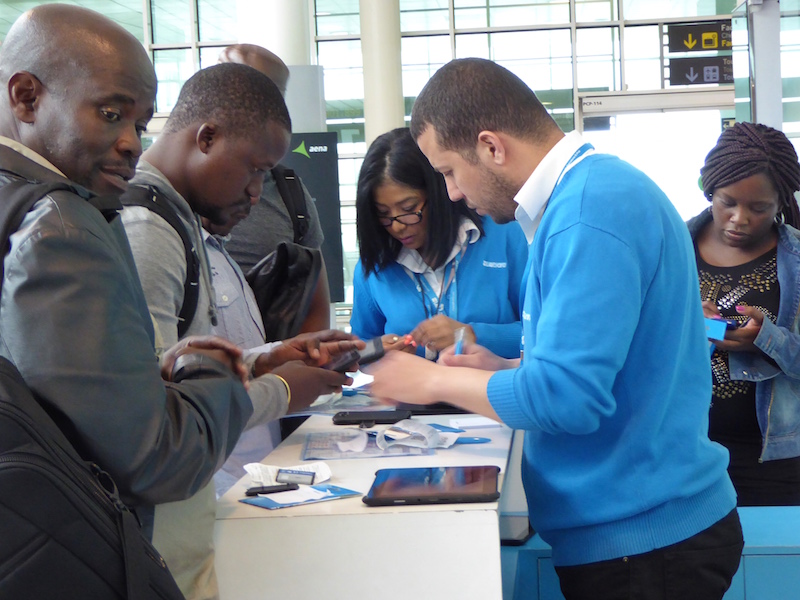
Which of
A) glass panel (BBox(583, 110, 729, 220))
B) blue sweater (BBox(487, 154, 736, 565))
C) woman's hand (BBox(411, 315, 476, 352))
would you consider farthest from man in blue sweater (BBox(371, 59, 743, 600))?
glass panel (BBox(583, 110, 729, 220))

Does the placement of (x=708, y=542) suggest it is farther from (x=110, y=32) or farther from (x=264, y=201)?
(x=264, y=201)

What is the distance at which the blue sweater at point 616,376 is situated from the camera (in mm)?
1435

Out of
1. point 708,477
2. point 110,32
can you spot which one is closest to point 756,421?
point 708,477

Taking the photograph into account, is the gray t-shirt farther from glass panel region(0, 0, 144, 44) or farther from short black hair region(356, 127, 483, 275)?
glass panel region(0, 0, 144, 44)

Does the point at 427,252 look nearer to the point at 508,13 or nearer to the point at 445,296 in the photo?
the point at 445,296

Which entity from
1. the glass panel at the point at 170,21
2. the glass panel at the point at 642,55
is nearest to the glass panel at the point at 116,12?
the glass panel at the point at 170,21

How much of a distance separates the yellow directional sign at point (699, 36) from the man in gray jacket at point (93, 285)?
995 cm

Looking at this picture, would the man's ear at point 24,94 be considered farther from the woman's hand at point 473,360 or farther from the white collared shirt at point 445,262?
the white collared shirt at point 445,262

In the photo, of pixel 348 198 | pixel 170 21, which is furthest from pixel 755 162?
pixel 170 21

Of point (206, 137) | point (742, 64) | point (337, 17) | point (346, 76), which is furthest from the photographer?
point (337, 17)

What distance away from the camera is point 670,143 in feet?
31.1

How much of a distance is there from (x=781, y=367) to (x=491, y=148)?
1528 millimetres

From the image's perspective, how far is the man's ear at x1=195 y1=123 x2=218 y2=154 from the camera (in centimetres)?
186

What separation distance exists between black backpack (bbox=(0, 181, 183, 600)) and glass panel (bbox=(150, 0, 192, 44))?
10505mm
